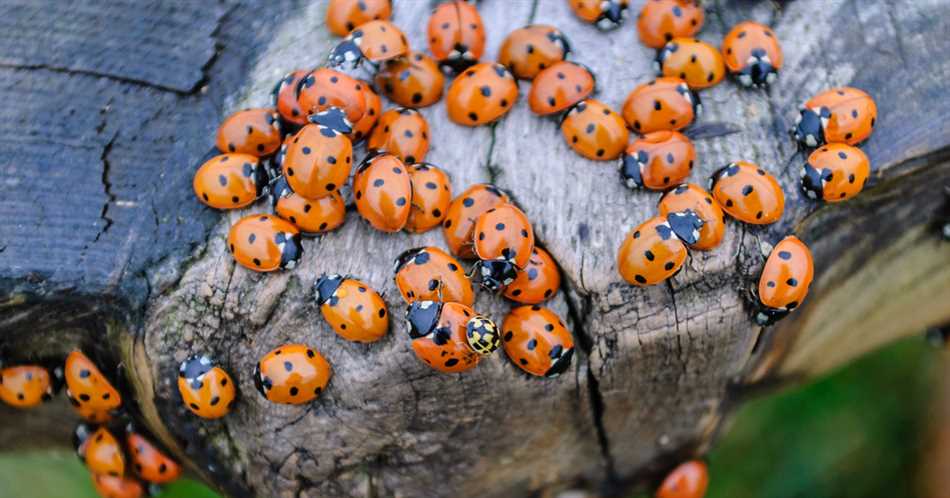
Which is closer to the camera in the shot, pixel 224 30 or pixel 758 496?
pixel 224 30

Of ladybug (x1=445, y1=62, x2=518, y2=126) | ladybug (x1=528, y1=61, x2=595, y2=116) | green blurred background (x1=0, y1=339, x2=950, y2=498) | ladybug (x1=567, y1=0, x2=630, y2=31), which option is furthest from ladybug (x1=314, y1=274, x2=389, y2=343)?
green blurred background (x1=0, y1=339, x2=950, y2=498)

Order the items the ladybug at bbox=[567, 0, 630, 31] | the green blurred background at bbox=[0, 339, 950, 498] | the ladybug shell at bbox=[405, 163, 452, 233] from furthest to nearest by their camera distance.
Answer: the green blurred background at bbox=[0, 339, 950, 498], the ladybug at bbox=[567, 0, 630, 31], the ladybug shell at bbox=[405, 163, 452, 233]

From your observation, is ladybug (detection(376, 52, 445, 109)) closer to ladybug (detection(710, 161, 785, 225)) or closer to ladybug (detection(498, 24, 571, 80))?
ladybug (detection(498, 24, 571, 80))

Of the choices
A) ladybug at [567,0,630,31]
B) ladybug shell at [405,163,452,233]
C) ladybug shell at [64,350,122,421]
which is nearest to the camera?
ladybug shell at [405,163,452,233]

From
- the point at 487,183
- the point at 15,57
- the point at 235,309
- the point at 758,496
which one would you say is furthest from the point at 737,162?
the point at 758,496

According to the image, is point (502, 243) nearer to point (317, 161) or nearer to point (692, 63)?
point (317, 161)

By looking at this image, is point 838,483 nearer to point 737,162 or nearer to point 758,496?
point 758,496

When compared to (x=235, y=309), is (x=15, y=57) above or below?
above
